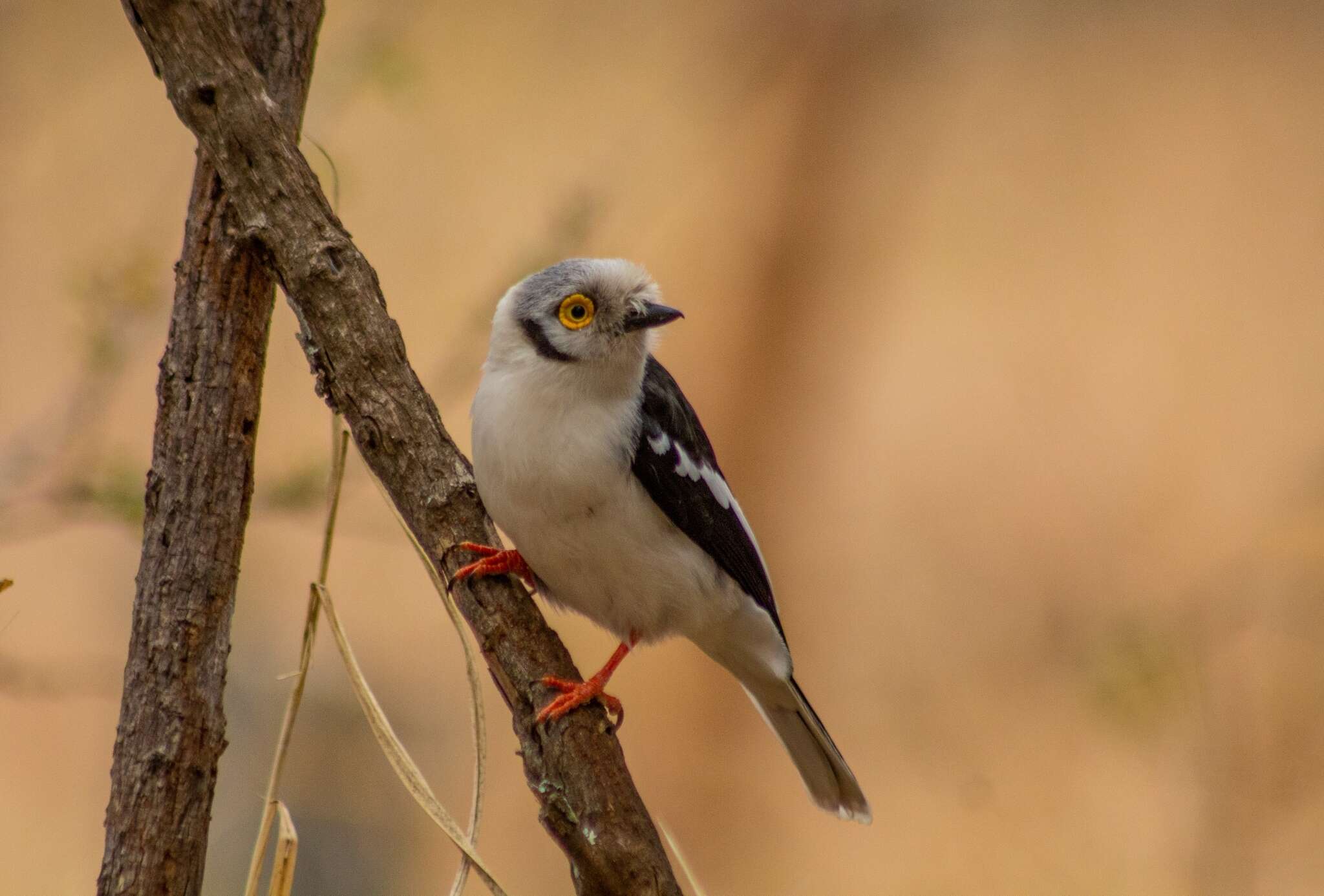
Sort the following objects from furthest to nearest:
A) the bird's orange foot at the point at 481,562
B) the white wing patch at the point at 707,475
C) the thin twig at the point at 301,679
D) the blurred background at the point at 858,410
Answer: the blurred background at the point at 858,410
the white wing patch at the point at 707,475
the bird's orange foot at the point at 481,562
the thin twig at the point at 301,679

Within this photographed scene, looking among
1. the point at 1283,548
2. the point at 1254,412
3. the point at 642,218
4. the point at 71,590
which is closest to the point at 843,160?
the point at 642,218

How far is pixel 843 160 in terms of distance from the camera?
24.6 feet

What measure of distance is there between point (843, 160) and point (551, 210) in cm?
233

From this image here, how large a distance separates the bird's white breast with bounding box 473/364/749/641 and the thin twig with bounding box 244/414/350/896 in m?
0.44

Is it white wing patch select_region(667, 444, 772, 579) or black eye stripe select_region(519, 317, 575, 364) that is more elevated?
black eye stripe select_region(519, 317, 575, 364)

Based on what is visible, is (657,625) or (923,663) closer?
(657,625)

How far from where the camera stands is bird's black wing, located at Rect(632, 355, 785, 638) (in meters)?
3.08

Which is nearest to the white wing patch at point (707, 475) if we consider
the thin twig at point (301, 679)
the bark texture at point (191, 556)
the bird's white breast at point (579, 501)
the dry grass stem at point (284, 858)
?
the bird's white breast at point (579, 501)

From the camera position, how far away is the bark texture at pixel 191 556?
223cm

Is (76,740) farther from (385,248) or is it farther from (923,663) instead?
(923,663)

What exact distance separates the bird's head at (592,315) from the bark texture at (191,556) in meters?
0.86

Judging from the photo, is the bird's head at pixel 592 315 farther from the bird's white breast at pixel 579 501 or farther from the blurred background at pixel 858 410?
the blurred background at pixel 858 410

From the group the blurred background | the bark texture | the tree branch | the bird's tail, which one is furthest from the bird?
the blurred background

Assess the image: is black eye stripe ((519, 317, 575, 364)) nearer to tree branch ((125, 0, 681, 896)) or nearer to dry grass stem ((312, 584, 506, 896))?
→ tree branch ((125, 0, 681, 896))
